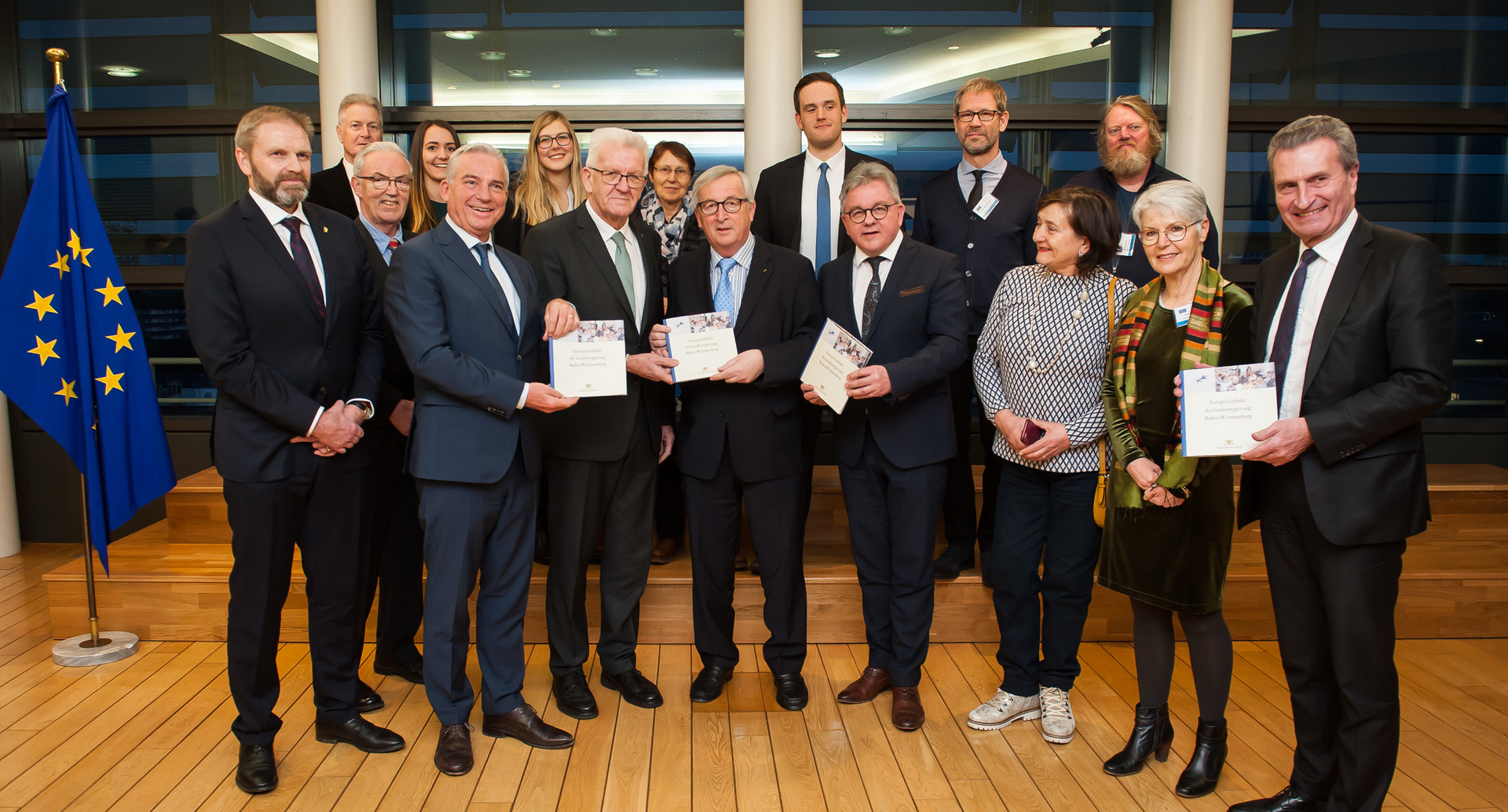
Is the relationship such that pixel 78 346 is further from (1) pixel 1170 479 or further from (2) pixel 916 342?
(1) pixel 1170 479

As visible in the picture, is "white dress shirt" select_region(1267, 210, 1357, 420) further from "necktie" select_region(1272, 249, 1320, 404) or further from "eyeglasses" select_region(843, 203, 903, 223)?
"eyeglasses" select_region(843, 203, 903, 223)

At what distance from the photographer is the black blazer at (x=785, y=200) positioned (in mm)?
3777

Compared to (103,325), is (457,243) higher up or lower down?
higher up

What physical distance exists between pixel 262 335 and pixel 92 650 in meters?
1.98

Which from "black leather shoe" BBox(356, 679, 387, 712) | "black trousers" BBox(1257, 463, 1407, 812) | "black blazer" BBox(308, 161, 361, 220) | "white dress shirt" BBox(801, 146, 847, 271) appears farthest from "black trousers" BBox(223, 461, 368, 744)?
"black trousers" BBox(1257, 463, 1407, 812)

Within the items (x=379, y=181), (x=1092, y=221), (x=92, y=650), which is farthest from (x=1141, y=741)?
→ (x=92, y=650)

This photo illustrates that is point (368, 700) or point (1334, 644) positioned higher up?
point (1334, 644)

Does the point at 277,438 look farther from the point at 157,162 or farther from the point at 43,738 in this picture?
the point at 157,162

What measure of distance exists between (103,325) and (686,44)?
127 inches

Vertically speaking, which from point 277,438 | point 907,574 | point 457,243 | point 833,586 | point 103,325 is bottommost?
point 833,586

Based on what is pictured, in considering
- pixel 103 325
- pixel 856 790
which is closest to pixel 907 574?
pixel 856 790

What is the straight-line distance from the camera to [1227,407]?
2355 mm

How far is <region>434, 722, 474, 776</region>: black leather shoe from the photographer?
2.87m

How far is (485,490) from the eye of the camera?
9.42 feet
